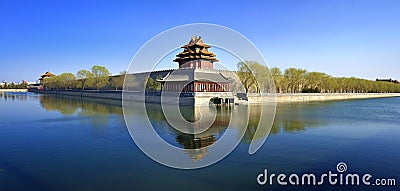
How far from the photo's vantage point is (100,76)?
61.0 meters

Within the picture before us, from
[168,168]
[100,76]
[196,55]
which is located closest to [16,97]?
[100,76]

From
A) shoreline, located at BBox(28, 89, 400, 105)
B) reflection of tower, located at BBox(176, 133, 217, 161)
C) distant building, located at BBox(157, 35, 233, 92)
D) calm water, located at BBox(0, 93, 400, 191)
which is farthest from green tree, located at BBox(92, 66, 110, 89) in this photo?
reflection of tower, located at BBox(176, 133, 217, 161)

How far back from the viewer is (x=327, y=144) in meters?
12.8

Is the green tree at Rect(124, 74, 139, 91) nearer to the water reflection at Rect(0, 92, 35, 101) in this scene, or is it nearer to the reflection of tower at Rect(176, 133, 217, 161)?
the water reflection at Rect(0, 92, 35, 101)

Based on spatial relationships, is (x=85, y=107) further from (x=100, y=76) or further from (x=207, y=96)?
A: (x=100, y=76)

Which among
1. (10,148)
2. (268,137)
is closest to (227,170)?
(268,137)

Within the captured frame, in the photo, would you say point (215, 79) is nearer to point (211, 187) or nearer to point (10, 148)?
point (10, 148)

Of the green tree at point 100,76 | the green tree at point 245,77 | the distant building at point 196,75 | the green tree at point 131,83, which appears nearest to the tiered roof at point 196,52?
the distant building at point 196,75

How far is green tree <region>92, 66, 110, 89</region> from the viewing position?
2318 inches

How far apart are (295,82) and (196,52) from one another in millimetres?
24361

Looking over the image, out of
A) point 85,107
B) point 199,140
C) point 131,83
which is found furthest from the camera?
point 131,83

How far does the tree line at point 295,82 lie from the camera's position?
1822 inches

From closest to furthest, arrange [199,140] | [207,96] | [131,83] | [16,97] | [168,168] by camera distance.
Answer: [168,168] < [199,140] < [207,96] < [131,83] < [16,97]

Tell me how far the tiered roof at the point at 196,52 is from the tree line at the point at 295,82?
575cm
